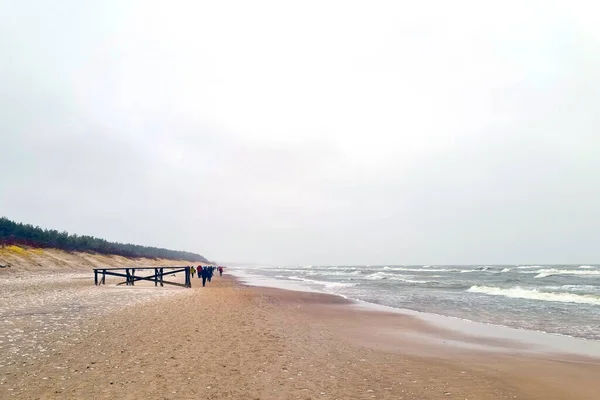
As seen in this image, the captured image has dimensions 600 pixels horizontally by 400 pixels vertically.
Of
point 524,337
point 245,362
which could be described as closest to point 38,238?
point 245,362

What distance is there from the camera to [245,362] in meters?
9.42

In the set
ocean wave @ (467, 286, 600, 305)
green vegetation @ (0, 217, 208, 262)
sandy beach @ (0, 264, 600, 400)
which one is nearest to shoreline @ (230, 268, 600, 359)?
sandy beach @ (0, 264, 600, 400)

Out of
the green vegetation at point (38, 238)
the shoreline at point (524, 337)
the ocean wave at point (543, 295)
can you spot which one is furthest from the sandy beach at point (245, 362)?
the green vegetation at point (38, 238)

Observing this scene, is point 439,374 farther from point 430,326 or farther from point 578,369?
point 430,326

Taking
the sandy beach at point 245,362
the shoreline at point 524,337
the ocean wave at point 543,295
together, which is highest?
the sandy beach at point 245,362

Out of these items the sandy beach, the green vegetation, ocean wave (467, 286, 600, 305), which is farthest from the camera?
the green vegetation

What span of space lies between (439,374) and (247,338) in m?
5.60

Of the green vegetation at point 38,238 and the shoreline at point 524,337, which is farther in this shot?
the green vegetation at point 38,238

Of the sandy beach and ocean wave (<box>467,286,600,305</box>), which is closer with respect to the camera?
the sandy beach

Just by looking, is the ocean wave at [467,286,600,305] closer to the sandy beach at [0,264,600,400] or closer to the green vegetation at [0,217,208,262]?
the sandy beach at [0,264,600,400]

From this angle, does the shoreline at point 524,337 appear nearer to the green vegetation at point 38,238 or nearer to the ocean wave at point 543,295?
the ocean wave at point 543,295

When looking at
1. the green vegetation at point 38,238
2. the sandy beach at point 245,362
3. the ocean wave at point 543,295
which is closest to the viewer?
the sandy beach at point 245,362

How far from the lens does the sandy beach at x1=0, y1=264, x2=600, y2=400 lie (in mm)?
7531

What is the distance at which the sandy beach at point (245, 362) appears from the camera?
7.53 m
